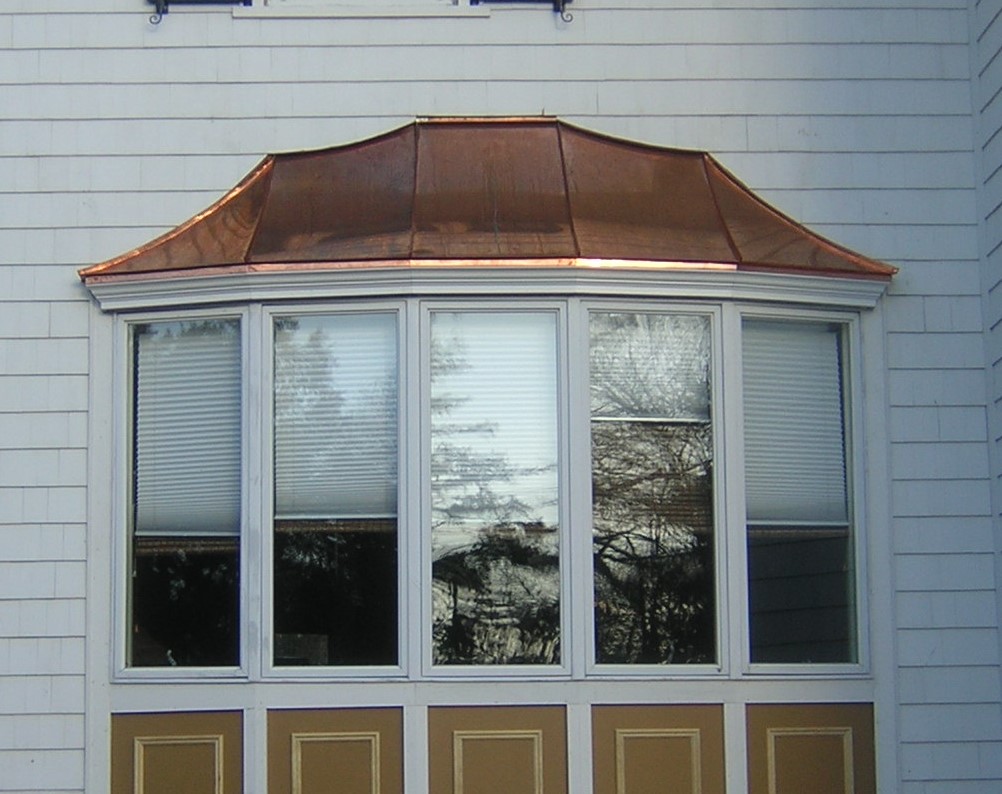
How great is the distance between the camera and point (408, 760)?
9383 mm

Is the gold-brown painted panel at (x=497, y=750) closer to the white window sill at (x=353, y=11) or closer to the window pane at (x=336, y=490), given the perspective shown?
the window pane at (x=336, y=490)

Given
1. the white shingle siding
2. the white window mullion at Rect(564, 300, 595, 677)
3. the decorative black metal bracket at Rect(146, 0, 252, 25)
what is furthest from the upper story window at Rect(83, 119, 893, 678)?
the decorative black metal bracket at Rect(146, 0, 252, 25)

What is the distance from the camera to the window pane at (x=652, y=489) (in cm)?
966

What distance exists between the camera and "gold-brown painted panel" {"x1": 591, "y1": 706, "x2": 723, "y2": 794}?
9.44 m

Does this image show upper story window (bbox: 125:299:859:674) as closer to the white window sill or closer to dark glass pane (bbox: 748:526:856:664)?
dark glass pane (bbox: 748:526:856:664)

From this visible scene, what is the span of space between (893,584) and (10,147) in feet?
16.6

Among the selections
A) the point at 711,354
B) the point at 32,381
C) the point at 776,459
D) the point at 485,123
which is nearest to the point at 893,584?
the point at 776,459

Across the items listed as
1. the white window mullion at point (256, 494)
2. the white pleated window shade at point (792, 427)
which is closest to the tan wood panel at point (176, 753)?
the white window mullion at point (256, 494)

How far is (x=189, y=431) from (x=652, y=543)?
93.9 inches

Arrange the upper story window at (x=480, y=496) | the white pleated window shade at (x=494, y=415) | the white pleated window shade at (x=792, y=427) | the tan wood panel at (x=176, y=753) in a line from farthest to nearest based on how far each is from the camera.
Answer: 1. the white pleated window shade at (x=792, y=427)
2. the white pleated window shade at (x=494, y=415)
3. the upper story window at (x=480, y=496)
4. the tan wood panel at (x=176, y=753)

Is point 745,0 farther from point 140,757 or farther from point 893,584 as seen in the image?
point 140,757

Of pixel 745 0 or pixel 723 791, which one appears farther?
pixel 745 0

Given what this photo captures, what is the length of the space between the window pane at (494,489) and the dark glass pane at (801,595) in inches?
40.2

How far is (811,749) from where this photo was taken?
9641 mm
